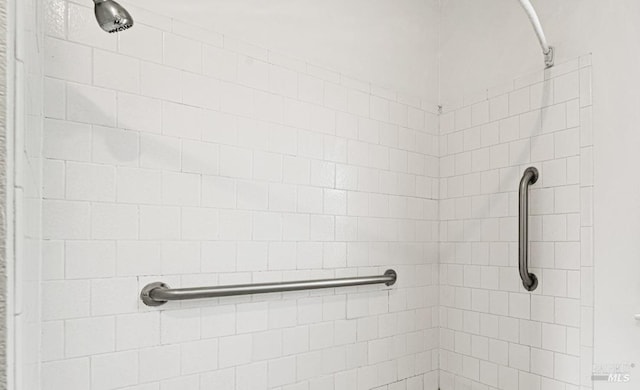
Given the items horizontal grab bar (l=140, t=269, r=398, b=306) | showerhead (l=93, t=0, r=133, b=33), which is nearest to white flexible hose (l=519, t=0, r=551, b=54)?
horizontal grab bar (l=140, t=269, r=398, b=306)

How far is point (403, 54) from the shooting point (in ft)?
6.29

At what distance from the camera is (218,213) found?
134 cm

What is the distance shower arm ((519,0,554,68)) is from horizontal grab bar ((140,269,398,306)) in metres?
1.01

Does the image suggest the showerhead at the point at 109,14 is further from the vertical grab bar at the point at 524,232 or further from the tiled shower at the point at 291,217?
the vertical grab bar at the point at 524,232

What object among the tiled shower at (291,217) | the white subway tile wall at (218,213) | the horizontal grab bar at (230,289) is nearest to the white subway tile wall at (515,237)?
the tiled shower at (291,217)

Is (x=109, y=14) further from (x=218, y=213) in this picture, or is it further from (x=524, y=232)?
(x=524, y=232)

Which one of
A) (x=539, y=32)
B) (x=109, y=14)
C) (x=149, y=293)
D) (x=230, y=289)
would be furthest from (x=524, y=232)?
(x=109, y=14)

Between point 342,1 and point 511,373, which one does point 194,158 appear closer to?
point 342,1

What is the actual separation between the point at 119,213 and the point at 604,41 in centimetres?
161

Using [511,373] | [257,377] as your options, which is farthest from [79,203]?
[511,373]

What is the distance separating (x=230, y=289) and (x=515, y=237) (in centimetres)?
109

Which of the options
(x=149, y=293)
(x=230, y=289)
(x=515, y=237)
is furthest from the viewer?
(x=515, y=237)

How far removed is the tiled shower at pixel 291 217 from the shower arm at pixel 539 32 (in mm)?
37

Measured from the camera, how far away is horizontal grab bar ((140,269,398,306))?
117 centimetres
